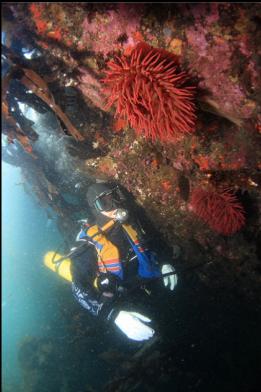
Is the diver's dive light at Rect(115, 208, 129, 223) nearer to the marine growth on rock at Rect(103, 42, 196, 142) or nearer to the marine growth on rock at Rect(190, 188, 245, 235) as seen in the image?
the marine growth on rock at Rect(190, 188, 245, 235)

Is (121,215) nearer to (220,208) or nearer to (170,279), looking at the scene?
(170,279)

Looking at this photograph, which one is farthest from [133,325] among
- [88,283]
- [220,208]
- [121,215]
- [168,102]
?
[168,102]

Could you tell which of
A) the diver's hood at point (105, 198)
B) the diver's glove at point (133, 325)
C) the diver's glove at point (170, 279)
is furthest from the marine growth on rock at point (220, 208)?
the diver's glove at point (133, 325)

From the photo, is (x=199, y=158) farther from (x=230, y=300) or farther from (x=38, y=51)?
(x=230, y=300)

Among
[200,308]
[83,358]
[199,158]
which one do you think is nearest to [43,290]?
[83,358]

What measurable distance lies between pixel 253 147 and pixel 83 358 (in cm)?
966

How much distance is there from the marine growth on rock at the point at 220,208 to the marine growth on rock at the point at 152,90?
146cm

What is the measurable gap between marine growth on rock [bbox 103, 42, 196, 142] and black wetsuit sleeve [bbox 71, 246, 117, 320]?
3330 millimetres

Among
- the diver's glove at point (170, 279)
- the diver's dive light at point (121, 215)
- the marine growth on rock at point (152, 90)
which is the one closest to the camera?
the marine growth on rock at point (152, 90)

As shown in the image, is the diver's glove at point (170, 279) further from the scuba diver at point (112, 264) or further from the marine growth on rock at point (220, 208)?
→ the marine growth on rock at point (220, 208)

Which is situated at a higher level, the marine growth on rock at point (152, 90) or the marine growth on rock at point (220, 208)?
the marine growth on rock at point (152, 90)

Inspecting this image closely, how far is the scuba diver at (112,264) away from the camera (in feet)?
17.7

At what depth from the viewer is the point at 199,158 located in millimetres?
4074

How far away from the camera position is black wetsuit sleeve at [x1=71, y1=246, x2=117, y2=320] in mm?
5422
